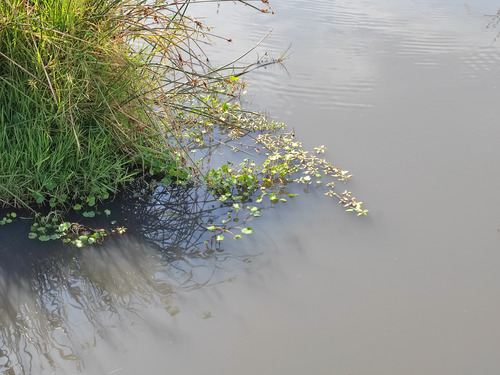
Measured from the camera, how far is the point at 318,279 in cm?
234

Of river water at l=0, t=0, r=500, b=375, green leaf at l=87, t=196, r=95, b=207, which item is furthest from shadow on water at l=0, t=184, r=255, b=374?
green leaf at l=87, t=196, r=95, b=207

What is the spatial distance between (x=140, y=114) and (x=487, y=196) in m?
1.74

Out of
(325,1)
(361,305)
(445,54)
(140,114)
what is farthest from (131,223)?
(325,1)

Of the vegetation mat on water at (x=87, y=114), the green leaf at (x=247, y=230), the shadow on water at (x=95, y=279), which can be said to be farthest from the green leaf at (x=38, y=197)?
the green leaf at (x=247, y=230)

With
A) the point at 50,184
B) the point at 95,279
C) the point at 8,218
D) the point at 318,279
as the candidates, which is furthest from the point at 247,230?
the point at 8,218

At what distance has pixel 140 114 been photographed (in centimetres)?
288

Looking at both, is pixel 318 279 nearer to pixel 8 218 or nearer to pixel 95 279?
pixel 95 279

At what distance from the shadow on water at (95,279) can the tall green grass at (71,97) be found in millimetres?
197

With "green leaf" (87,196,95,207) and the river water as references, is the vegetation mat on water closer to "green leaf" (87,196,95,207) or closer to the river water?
"green leaf" (87,196,95,207)

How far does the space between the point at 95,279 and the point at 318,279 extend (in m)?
0.88

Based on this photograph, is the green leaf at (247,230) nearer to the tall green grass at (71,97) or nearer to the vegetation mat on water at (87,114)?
the vegetation mat on water at (87,114)

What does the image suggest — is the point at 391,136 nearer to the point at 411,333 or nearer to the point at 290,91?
the point at 290,91

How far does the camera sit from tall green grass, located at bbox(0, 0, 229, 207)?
257cm

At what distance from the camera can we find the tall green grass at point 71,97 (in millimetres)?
2574
